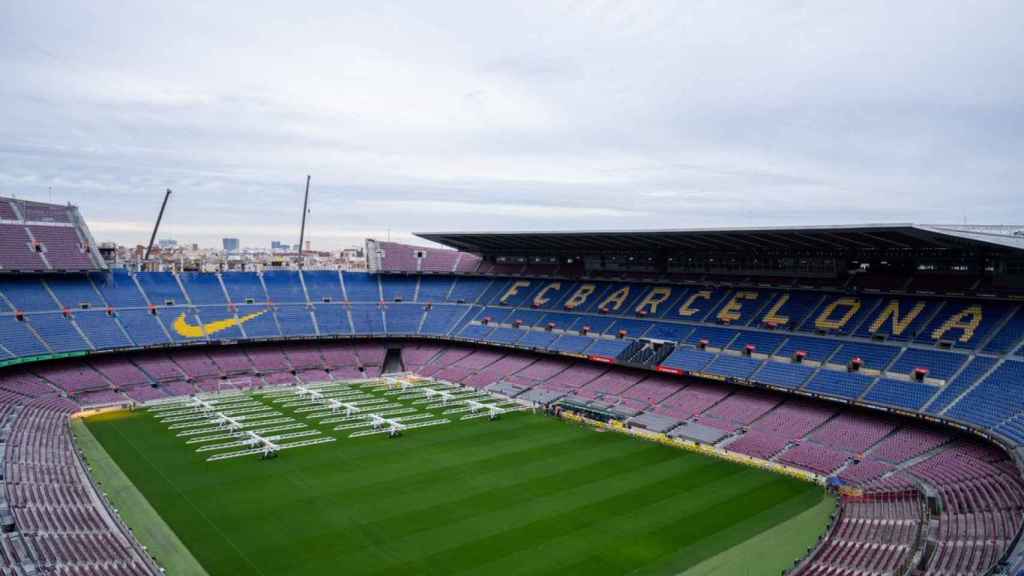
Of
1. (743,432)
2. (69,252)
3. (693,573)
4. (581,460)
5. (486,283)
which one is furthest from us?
(486,283)

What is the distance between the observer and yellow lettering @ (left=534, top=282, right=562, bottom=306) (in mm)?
63062

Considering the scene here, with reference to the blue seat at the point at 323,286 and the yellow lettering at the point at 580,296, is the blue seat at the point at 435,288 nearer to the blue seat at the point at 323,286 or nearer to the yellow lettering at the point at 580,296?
the blue seat at the point at 323,286

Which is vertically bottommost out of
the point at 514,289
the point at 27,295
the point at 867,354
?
the point at 867,354

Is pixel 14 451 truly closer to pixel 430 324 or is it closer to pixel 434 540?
pixel 434 540

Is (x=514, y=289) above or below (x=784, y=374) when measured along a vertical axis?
above

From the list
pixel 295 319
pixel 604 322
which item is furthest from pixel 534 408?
pixel 295 319

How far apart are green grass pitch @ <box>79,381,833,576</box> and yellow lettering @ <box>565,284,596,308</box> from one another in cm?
2221

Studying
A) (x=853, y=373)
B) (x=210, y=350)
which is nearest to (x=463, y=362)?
(x=210, y=350)

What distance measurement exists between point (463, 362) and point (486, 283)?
44.7ft

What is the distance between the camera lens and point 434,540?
25.3m

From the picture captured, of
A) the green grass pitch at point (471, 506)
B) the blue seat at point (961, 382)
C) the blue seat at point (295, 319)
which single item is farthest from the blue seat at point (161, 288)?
the blue seat at point (961, 382)

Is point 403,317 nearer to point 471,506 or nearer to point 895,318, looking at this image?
point 471,506

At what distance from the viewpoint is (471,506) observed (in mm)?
28906

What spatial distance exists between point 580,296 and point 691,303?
1150 cm
